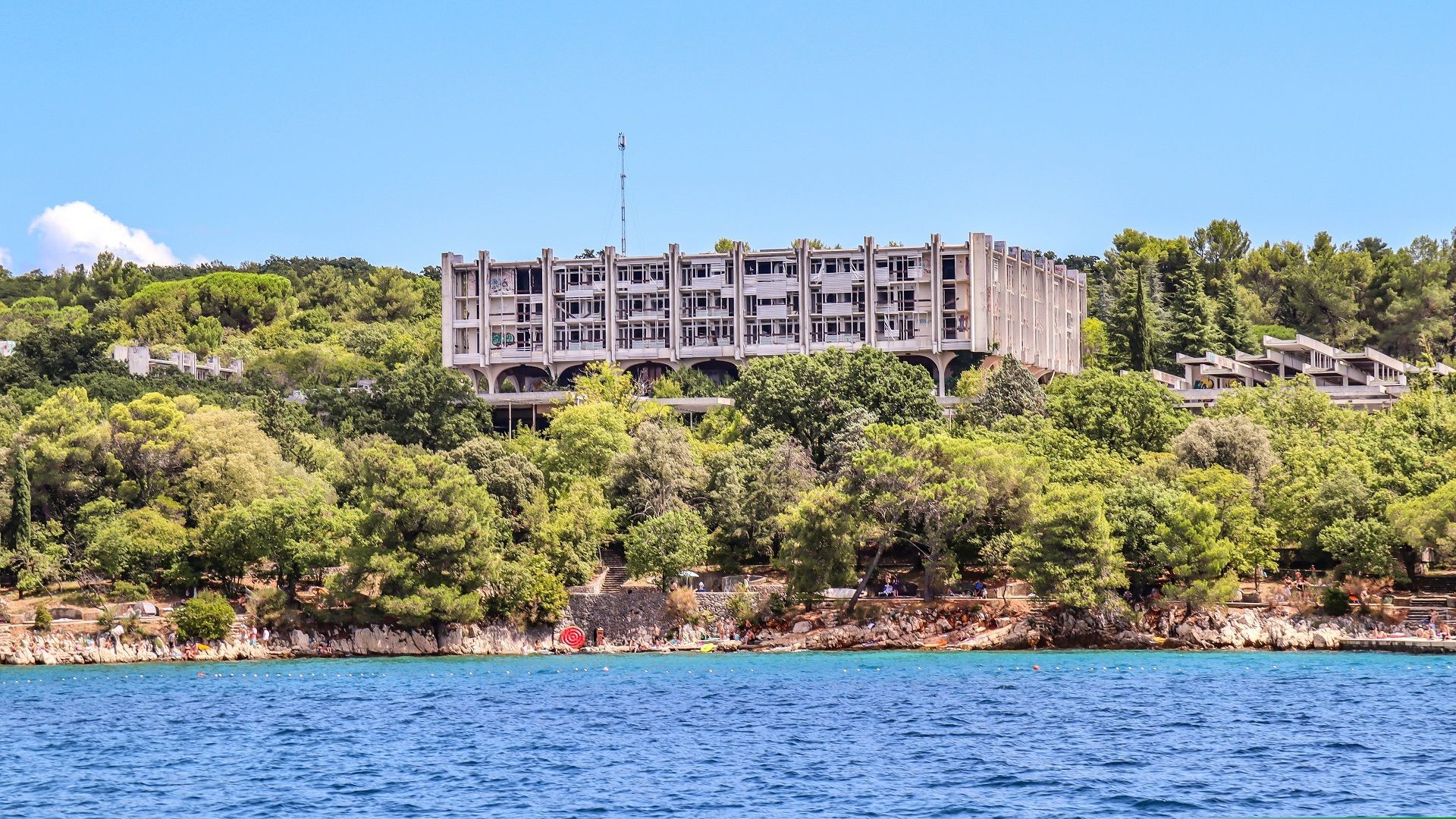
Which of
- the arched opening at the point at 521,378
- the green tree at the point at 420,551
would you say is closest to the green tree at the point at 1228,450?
A: the green tree at the point at 420,551

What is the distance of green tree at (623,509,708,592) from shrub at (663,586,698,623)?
129cm

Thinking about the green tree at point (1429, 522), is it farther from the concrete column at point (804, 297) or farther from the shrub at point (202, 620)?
the concrete column at point (804, 297)

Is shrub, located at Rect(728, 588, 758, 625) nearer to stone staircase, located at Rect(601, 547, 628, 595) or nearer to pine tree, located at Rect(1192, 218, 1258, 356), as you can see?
stone staircase, located at Rect(601, 547, 628, 595)

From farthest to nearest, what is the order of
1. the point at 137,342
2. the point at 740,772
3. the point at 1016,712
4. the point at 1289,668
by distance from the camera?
the point at 137,342, the point at 1289,668, the point at 1016,712, the point at 740,772

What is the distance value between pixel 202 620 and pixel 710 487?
2208 cm

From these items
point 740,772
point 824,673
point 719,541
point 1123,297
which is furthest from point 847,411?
point 740,772

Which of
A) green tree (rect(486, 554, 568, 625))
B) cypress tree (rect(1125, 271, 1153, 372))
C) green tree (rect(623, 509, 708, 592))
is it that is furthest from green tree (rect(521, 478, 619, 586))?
cypress tree (rect(1125, 271, 1153, 372))

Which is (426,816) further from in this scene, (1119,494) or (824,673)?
(1119,494)

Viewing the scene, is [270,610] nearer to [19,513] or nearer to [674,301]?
[19,513]

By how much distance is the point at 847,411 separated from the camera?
89.9 meters

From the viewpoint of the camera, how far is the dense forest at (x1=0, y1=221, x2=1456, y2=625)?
7150 centimetres

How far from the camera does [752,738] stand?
1842 inches

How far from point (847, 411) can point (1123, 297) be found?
35957mm

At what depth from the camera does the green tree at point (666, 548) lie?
75875mm
